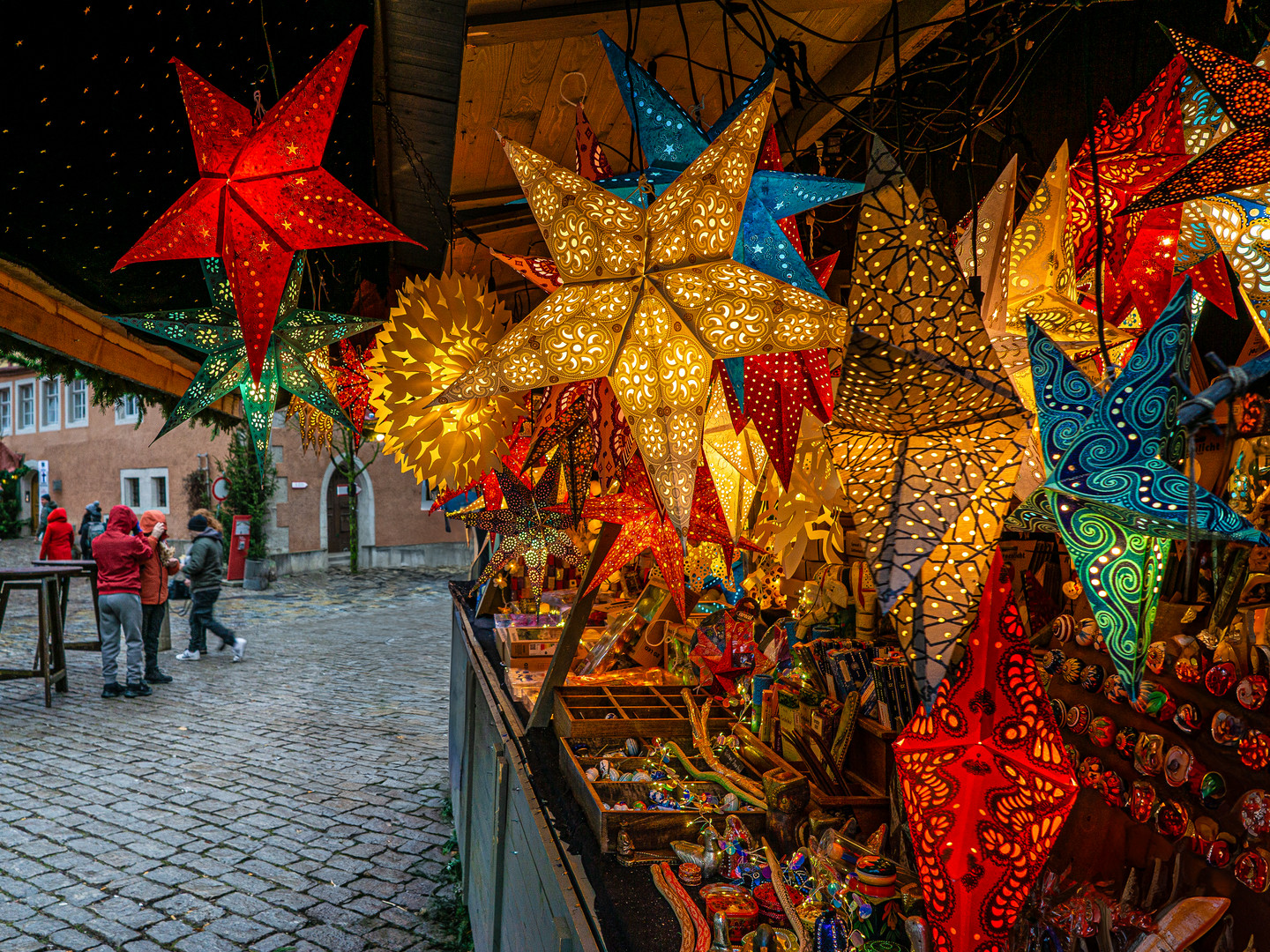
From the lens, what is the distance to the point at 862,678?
1.96 metres

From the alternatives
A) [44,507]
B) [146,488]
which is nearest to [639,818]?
[146,488]

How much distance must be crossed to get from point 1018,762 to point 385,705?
7.22 m

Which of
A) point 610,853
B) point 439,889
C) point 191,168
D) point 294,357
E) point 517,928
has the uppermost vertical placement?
point 191,168

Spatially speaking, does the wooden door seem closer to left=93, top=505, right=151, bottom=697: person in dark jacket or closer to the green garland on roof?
left=93, top=505, right=151, bottom=697: person in dark jacket

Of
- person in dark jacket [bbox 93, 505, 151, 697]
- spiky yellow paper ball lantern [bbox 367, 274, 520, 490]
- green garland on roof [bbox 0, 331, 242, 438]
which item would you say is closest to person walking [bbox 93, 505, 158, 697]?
person in dark jacket [bbox 93, 505, 151, 697]

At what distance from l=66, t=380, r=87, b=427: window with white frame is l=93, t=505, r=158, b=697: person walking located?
17448 millimetres

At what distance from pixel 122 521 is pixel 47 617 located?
108 cm

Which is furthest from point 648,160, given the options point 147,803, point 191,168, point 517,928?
point 147,803

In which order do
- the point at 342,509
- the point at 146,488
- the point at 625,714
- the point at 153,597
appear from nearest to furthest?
the point at 625,714, the point at 153,597, the point at 342,509, the point at 146,488

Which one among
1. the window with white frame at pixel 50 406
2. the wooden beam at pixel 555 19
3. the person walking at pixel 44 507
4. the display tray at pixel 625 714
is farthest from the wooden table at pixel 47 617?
the window with white frame at pixel 50 406

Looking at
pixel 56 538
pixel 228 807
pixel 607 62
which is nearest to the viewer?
pixel 607 62

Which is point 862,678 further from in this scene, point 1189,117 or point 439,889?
point 439,889

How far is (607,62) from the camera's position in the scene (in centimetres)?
198

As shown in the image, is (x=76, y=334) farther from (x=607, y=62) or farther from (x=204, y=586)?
(x=204, y=586)
